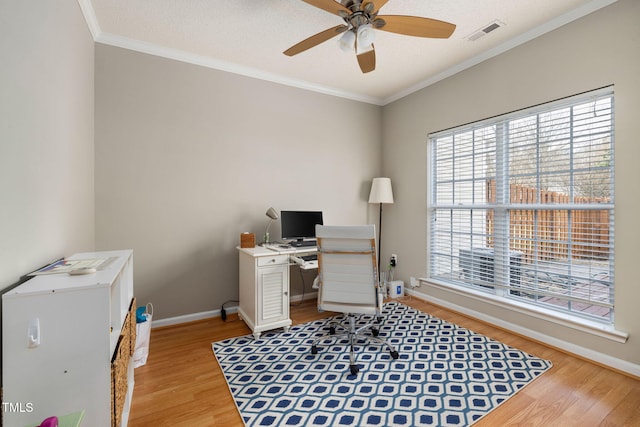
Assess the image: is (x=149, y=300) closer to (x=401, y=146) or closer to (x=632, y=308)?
(x=401, y=146)

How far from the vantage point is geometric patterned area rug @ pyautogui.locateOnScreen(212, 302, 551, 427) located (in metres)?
1.68

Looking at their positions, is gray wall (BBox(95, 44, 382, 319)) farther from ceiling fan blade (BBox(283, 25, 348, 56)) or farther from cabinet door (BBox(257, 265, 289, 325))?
ceiling fan blade (BBox(283, 25, 348, 56))

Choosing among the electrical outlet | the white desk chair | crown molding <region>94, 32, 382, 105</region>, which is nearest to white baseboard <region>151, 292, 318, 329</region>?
the white desk chair

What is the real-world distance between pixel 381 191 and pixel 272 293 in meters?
2.05

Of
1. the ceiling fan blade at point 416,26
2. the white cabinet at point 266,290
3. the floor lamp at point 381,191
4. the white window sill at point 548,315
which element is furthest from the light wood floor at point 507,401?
the ceiling fan blade at point 416,26

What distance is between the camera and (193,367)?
217 cm

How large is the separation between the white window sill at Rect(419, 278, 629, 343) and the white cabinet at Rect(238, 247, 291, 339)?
6.31 ft

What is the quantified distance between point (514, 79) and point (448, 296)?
2339 millimetres

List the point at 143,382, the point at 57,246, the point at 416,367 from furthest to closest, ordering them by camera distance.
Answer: the point at 416,367 < the point at 143,382 < the point at 57,246

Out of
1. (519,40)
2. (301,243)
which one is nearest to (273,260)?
(301,243)

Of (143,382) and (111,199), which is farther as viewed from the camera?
(111,199)

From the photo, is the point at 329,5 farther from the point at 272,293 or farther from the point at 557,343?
the point at 557,343

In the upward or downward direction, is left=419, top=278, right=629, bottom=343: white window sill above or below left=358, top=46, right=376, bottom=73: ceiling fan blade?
below

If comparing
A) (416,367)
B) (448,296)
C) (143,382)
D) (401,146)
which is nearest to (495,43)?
(401,146)
